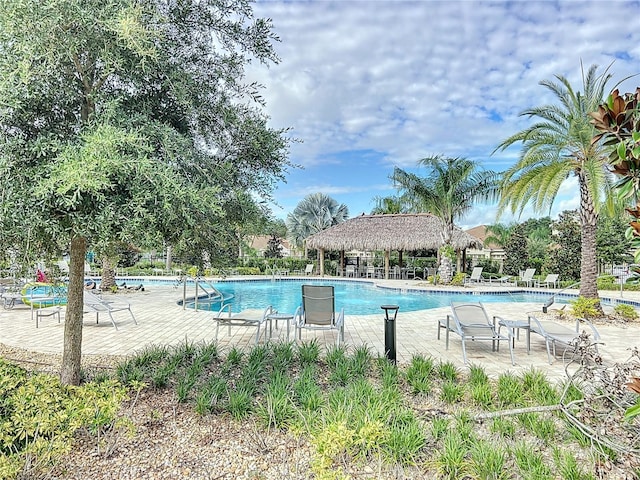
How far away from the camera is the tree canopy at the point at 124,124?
2762 millimetres

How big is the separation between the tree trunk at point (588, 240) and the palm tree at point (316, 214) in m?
29.4

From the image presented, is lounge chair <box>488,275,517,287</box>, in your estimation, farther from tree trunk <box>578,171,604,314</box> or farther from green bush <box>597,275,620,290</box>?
tree trunk <box>578,171,604,314</box>

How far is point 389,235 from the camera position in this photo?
84.1 ft

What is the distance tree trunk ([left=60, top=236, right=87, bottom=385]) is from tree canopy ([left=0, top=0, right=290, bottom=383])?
1 centimetres

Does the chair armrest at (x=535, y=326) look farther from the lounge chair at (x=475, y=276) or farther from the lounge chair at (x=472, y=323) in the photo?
the lounge chair at (x=475, y=276)

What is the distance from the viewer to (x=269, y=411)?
355 cm

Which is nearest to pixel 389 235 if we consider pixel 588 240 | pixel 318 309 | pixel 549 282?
pixel 549 282

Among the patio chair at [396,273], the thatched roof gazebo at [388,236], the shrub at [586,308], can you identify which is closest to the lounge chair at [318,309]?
the shrub at [586,308]

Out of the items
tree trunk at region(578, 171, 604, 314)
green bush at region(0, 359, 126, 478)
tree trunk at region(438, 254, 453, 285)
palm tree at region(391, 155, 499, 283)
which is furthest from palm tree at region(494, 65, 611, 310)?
tree trunk at region(438, 254, 453, 285)

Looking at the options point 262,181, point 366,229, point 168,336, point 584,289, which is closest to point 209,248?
point 262,181

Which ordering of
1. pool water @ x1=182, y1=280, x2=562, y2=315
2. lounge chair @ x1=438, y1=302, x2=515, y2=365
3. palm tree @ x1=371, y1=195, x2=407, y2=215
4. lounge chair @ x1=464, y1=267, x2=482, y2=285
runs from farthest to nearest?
1. palm tree @ x1=371, y1=195, x2=407, y2=215
2. lounge chair @ x1=464, y1=267, x2=482, y2=285
3. pool water @ x1=182, y1=280, x2=562, y2=315
4. lounge chair @ x1=438, y1=302, x2=515, y2=365

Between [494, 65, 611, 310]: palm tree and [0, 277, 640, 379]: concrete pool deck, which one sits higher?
[494, 65, 611, 310]: palm tree

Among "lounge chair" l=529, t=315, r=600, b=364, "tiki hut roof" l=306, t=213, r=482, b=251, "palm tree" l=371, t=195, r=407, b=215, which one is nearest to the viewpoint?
"lounge chair" l=529, t=315, r=600, b=364

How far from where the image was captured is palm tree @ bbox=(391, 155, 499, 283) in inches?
766
